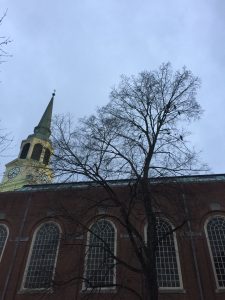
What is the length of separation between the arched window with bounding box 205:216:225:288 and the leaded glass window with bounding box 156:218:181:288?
1892 millimetres

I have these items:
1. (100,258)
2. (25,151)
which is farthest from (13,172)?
(100,258)

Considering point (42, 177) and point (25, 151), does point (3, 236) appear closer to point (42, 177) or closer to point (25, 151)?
point (42, 177)

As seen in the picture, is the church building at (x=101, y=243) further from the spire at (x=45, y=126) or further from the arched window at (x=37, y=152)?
the spire at (x=45, y=126)

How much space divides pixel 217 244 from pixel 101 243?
6.29 meters

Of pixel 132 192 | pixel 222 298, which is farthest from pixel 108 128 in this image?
pixel 222 298

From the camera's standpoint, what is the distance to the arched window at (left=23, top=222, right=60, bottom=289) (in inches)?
735

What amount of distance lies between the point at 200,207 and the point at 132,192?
693 cm

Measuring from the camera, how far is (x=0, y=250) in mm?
20328

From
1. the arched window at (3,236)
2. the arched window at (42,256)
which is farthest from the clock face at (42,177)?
the arched window at (3,236)

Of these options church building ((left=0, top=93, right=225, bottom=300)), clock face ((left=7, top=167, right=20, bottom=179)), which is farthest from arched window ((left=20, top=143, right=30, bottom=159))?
church building ((left=0, top=93, right=225, bottom=300))

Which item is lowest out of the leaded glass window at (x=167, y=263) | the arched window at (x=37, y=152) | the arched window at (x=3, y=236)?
the leaded glass window at (x=167, y=263)

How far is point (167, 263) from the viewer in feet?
59.6

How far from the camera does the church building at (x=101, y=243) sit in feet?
56.3

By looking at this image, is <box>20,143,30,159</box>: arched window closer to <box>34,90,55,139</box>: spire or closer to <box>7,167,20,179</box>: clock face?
<box>7,167,20,179</box>: clock face
